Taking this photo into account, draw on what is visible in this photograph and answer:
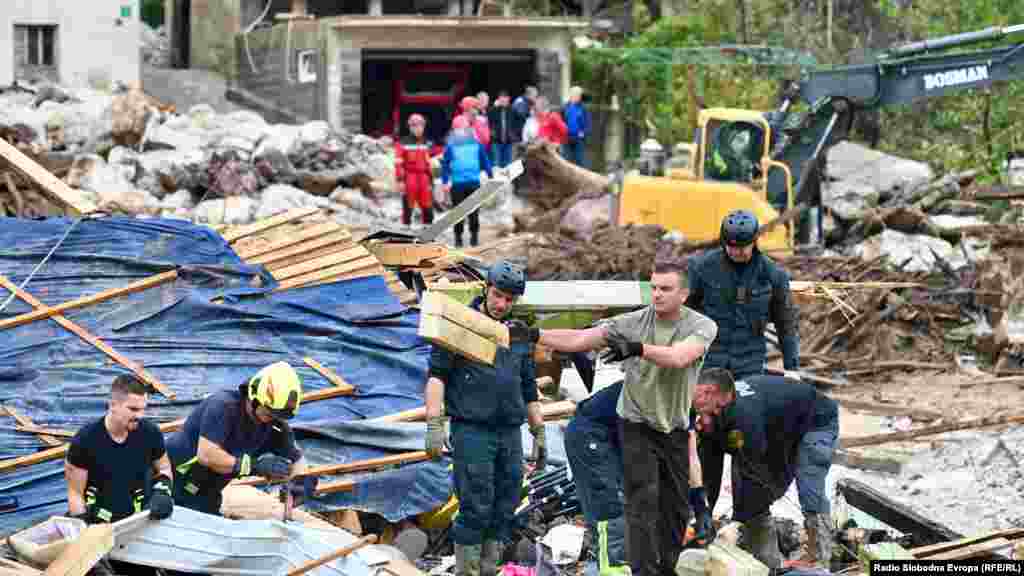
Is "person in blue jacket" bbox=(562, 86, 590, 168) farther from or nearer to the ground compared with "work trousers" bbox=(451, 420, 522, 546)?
farther from the ground

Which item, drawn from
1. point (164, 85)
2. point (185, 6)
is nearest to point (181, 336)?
point (164, 85)

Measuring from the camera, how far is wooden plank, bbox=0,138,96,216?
51.6 ft

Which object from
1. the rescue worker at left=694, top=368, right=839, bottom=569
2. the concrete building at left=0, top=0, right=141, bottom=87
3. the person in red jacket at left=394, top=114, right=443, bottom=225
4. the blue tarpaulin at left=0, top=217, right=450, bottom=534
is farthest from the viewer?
the concrete building at left=0, top=0, right=141, bottom=87

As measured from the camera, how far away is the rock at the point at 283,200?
80.2 feet

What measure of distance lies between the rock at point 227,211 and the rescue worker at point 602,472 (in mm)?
14624

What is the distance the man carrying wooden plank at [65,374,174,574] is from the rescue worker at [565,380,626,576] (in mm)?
2035

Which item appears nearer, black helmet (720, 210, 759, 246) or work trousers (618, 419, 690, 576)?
work trousers (618, 419, 690, 576)

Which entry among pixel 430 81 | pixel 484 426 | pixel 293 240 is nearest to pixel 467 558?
pixel 484 426

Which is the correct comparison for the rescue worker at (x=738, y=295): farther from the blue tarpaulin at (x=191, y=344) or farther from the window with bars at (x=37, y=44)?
the window with bars at (x=37, y=44)

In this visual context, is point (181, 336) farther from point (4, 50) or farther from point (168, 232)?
point (4, 50)

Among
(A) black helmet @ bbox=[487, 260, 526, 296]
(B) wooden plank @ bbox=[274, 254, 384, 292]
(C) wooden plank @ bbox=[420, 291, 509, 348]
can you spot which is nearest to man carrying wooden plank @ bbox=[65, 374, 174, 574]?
(C) wooden plank @ bbox=[420, 291, 509, 348]

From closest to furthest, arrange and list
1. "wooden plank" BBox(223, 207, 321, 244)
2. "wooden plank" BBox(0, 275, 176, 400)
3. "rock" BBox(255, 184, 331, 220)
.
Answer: "wooden plank" BBox(0, 275, 176, 400) < "wooden plank" BBox(223, 207, 321, 244) < "rock" BBox(255, 184, 331, 220)

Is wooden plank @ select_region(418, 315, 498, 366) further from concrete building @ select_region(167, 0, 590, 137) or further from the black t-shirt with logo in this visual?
concrete building @ select_region(167, 0, 590, 137)

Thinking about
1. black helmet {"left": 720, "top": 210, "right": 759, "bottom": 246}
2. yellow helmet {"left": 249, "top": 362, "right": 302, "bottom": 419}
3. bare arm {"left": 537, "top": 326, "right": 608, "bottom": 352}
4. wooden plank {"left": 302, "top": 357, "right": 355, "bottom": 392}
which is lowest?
wooden plank {"left": 302, "top": 357, "right": 355, "bottom": 392}
